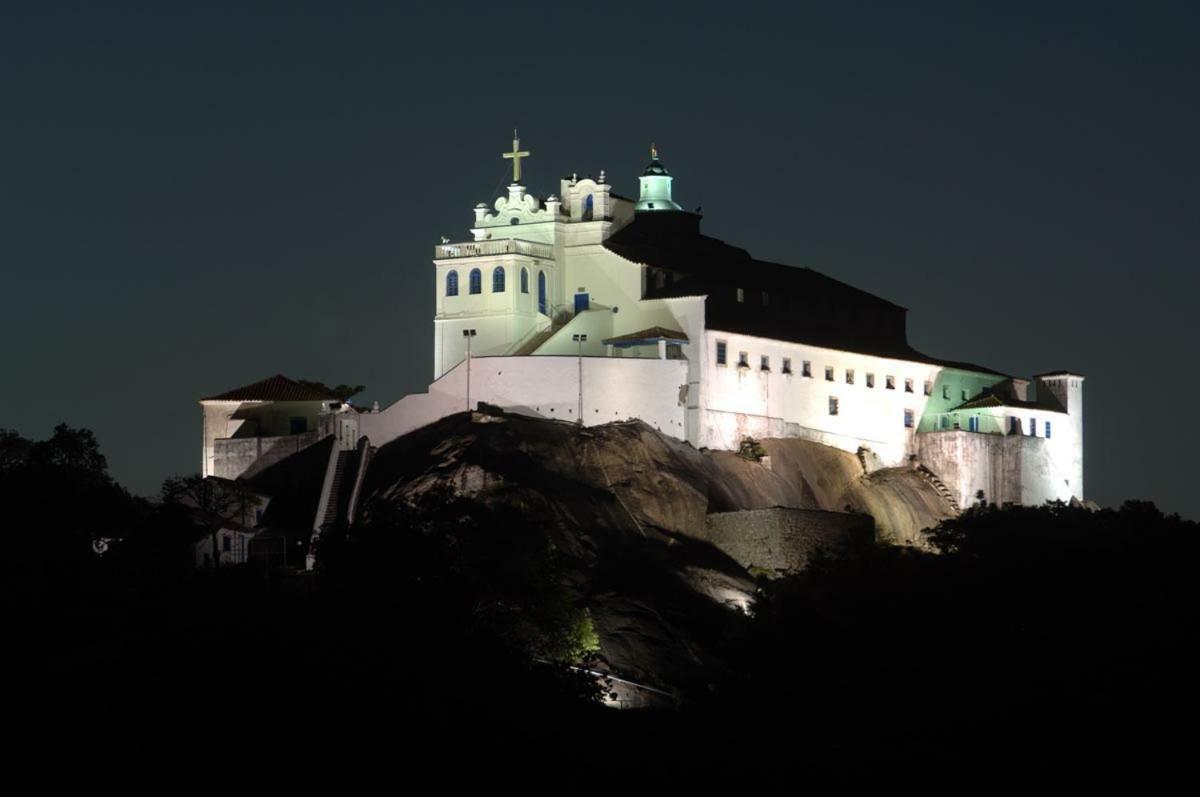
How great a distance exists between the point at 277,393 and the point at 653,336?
16818 mm

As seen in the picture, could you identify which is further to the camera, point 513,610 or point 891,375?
point 891,375

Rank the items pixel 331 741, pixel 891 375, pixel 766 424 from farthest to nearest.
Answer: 1. pixel 891 375
2. pixel 766 424
3. pixel 331 741

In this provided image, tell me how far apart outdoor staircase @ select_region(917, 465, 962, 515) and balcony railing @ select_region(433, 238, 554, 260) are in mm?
20002

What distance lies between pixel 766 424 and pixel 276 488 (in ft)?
69.1

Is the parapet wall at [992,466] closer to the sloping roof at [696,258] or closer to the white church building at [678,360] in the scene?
the white church building at [678,360]

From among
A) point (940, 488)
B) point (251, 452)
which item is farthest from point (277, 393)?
point (940, 488)

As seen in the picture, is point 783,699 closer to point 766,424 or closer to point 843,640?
point 843,640

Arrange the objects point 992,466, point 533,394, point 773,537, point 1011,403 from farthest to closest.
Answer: point 1011,403 < point 992,466 < point 533,394 < point 773,537

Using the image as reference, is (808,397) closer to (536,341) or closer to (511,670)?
(536,341)

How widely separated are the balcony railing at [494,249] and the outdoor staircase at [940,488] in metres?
20.0

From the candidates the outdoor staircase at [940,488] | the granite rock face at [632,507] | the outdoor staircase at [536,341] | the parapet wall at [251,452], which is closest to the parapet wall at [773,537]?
the granite rock face at [632,507]

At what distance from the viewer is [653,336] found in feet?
447

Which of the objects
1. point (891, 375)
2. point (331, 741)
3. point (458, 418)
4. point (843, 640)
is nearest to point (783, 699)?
point (843, 640)

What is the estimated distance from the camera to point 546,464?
128 metres
